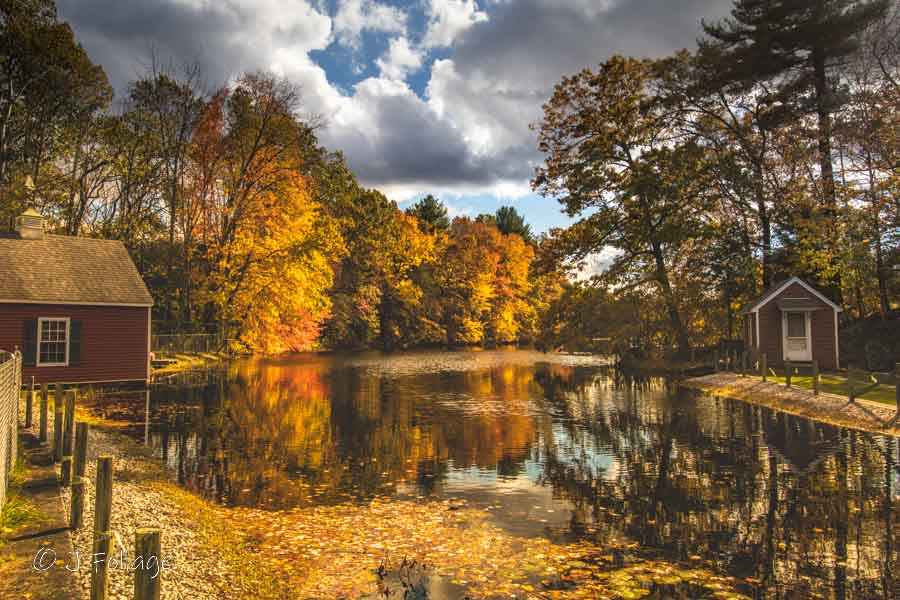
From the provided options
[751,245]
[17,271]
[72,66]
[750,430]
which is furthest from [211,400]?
[751,245]

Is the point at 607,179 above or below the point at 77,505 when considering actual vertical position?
above

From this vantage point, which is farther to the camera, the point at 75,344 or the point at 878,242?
the point at 878,242

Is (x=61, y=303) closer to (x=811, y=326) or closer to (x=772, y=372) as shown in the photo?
(x=772, y=372)

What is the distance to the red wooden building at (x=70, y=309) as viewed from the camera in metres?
25.9

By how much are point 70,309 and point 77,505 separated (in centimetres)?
2096

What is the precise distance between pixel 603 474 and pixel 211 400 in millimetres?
18014

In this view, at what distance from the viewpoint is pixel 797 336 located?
3353 cm

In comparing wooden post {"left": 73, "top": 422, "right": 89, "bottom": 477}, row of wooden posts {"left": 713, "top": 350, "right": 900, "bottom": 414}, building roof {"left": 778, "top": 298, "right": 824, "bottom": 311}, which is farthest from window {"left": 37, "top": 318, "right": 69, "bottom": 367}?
building roof {"left": 778, "top": 298, "right": 824, "bottom": 311}

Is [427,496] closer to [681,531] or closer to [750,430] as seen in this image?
[681,531]

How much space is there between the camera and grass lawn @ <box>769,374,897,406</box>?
22000mm

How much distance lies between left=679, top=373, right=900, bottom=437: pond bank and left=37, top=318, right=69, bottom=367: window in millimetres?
28736

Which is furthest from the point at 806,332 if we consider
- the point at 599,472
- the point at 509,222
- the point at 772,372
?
the point at 509,222

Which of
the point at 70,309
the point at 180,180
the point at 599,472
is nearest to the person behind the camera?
the point at 599,472

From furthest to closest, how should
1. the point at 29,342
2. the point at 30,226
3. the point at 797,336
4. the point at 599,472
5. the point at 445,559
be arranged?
1. the point at 797,336
2. the point at 30,226
3. the point at 29,342
4. the point at 599,472
5. the point at 445,559
